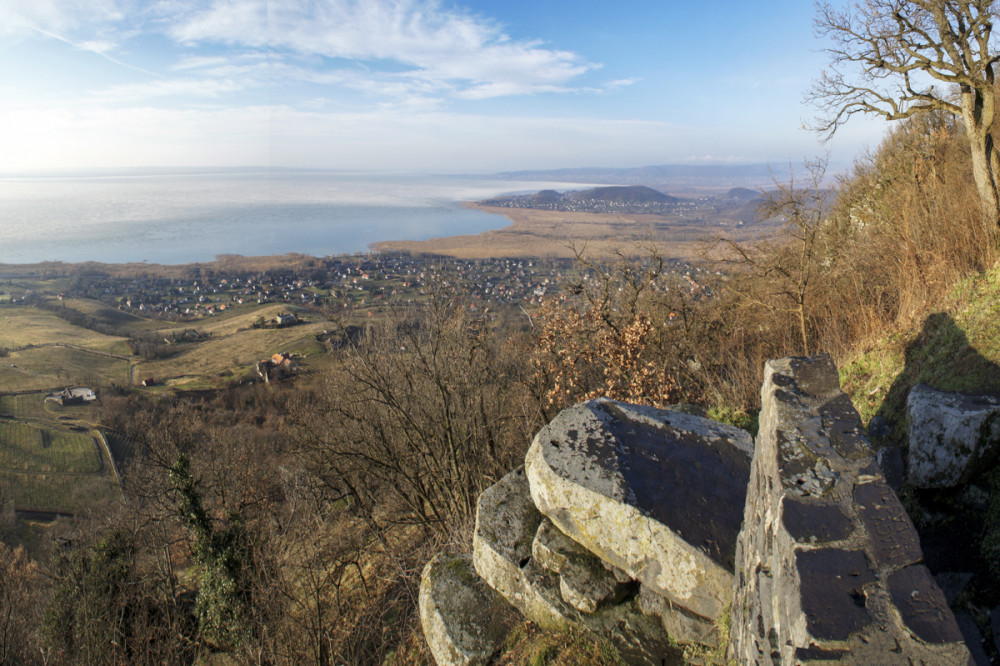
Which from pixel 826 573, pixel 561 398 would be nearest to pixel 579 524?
pixel 826 573

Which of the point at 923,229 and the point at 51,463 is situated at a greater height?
the point at 923,229

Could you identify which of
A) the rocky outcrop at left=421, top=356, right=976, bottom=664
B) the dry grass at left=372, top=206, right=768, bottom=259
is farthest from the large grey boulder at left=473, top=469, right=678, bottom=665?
the dry grass at left=372, top=206, right=768, bottom=259

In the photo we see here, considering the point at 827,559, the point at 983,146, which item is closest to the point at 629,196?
the point at 983,146

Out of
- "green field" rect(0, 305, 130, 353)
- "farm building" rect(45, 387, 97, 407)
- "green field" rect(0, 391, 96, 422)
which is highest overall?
"green field" rect(0, 305, 130, 353)

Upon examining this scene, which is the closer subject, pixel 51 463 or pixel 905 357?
pixel 905 357

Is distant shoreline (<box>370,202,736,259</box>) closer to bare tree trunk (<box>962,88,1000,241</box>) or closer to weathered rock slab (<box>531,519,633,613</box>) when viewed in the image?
bare tree trunk (<box>962,88,1000,241</box>)

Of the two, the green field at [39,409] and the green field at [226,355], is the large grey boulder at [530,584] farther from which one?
the green field at [39,409]

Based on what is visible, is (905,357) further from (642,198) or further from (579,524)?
(642,198)
